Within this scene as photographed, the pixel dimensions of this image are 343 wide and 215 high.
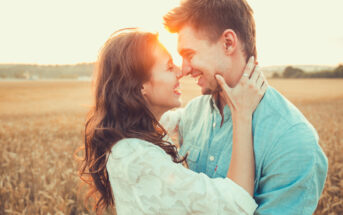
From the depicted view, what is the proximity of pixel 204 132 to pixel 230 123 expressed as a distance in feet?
1.22

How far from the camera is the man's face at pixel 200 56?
2.44m

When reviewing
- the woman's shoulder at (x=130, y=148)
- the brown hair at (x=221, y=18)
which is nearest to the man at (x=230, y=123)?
the brown hair at (x=221, y=18)

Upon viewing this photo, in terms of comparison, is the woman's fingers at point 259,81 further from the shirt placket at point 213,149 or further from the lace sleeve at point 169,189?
the lace sleeve at point 169,189

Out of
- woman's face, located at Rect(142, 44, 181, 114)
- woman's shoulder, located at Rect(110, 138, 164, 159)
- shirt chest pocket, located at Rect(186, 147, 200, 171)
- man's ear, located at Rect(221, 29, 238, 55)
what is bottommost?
shirt chest pocket, located at Rect(186, 147, 200, 171)

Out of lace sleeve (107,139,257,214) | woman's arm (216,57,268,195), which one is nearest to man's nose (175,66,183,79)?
woman's arm (216,57,268,195)

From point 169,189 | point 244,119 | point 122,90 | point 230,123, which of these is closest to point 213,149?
point 230,123

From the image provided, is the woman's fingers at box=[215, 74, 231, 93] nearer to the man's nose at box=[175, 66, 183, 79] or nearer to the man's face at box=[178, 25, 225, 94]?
the man's face at box=[178, 25, 225, 94]

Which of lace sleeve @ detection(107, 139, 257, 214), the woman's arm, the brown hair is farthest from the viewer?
the brown hair

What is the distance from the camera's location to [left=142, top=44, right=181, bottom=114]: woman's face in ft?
7.94

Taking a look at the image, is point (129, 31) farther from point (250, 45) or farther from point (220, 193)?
point (220, 193)

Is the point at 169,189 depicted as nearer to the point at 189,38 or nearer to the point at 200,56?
the point at 200,56

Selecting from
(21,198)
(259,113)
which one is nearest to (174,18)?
(259,113)

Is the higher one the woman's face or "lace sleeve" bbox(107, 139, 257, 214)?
the woman's face

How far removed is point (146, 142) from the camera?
1.94m
